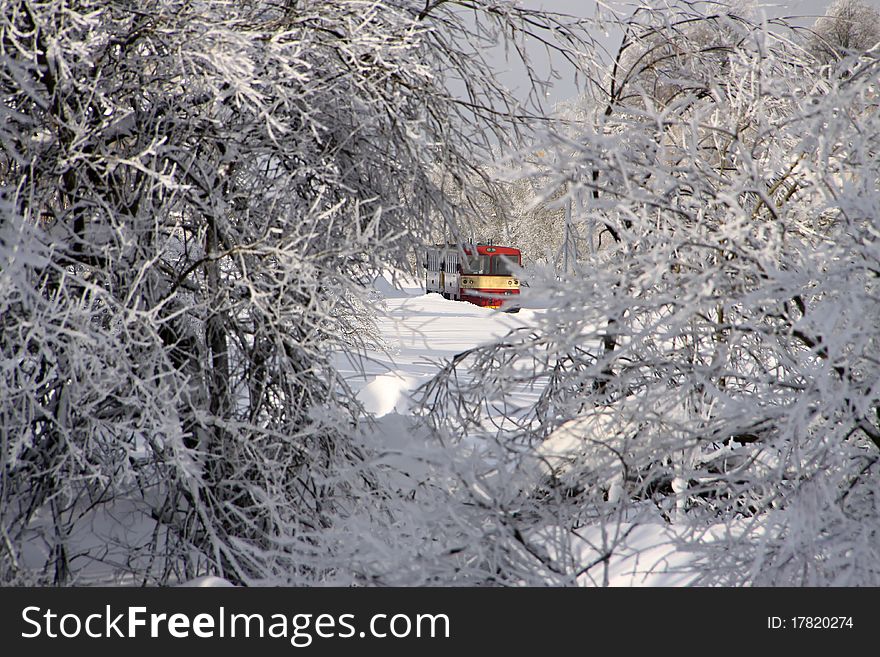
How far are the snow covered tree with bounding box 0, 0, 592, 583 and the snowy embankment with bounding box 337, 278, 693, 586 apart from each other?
1.38ft

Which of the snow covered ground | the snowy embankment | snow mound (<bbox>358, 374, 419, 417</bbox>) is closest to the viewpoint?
the snowy embankment

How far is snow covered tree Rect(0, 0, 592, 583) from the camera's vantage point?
14.0ft

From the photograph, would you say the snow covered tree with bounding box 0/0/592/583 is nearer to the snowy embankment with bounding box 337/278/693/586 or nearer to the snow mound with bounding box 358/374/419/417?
the snowy embankment with bounding box 337/278/693/586

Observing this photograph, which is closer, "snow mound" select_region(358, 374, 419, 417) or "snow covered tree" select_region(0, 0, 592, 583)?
"snow covered tree" select_region(0, 0, 592, 583)

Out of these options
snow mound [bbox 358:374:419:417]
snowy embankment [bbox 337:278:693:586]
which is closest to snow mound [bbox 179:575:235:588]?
snowy embankment [bbox 337:278:693:586]

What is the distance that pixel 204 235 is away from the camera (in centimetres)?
532

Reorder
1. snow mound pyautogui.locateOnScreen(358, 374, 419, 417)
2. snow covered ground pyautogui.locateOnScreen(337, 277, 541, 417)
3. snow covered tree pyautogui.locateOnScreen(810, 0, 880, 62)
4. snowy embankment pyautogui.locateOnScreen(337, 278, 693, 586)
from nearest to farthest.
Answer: snowy embankment pyautogui.locateOnScreen(337, 278, 693, 586) < snow covered ground pyautogui.locateOnScreen(337, 277, 541, 417) < snow mound pyautogui.locateOnScreen(358, 374, 419, 417) < snow covered tree pyautogui.locateOnScreen(810, 0, 880, 62)

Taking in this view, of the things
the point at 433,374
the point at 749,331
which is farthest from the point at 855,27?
the point at 749,331

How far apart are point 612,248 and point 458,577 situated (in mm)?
1564

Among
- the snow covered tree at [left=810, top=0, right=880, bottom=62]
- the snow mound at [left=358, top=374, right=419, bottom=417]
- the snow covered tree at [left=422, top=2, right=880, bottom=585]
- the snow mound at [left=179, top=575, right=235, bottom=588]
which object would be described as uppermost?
the snow covered tree at [left=810, top=0, right=880, bottom=62]

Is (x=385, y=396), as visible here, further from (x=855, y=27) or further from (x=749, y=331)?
(x=855, y=27)

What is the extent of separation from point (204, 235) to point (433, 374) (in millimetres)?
8150
